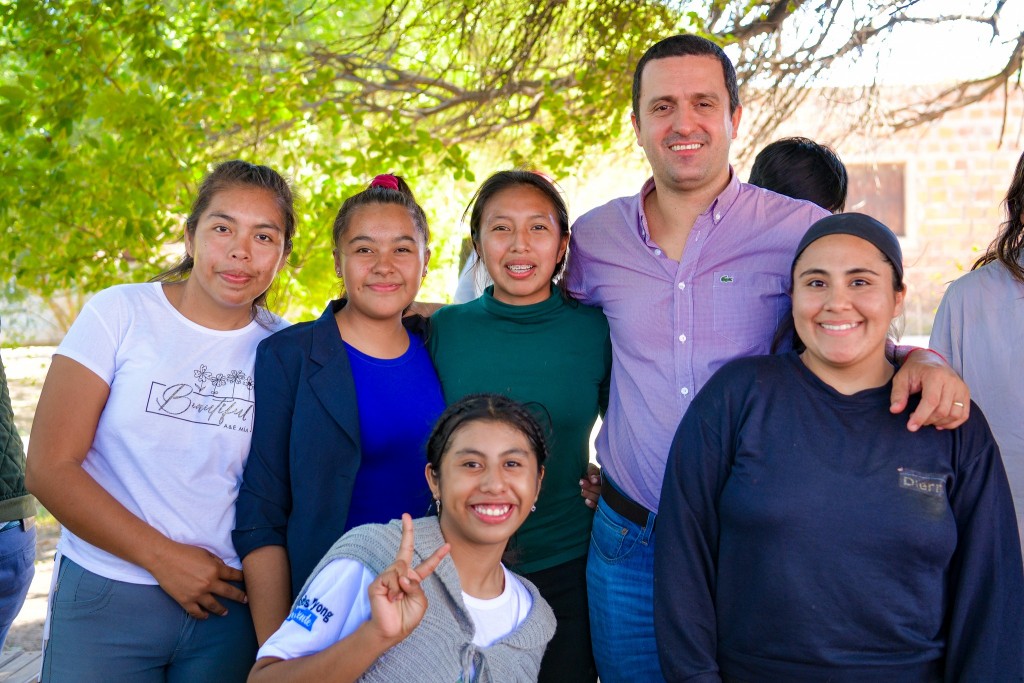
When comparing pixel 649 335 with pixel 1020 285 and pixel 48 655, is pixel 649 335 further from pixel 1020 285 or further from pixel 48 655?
pixel 48 655

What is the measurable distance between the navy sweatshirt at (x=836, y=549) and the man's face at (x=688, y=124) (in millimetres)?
722

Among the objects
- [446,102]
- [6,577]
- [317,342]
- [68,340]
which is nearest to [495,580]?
[317,342]

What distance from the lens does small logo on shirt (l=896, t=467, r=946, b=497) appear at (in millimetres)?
2115

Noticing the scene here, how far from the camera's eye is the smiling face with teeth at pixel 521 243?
2.78 m

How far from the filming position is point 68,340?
2.36 m

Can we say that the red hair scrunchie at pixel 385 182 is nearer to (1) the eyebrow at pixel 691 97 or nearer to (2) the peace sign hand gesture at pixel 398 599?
(1) the eyebrow at pixel 691 97

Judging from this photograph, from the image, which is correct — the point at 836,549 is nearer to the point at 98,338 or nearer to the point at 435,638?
the point at 435,638

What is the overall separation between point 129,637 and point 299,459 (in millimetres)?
564

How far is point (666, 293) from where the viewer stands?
8.84ft

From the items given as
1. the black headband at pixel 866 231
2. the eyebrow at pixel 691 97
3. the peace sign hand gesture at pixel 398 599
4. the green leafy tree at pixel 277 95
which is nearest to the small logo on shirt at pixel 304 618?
the peace sign hand gesture at pixel 398 599

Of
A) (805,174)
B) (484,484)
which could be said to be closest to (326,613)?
(484,484)

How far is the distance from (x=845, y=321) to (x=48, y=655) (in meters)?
2.02

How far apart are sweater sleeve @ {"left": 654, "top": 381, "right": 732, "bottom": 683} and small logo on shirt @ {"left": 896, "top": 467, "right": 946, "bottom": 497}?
0.38 m

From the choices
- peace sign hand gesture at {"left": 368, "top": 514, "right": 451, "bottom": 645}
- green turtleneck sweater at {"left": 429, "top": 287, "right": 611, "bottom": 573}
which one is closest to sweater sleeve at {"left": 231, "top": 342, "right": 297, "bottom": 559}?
green turtleneck sweater at {"left": 429, "top": 287, "right": 611, "bottom": 573}
